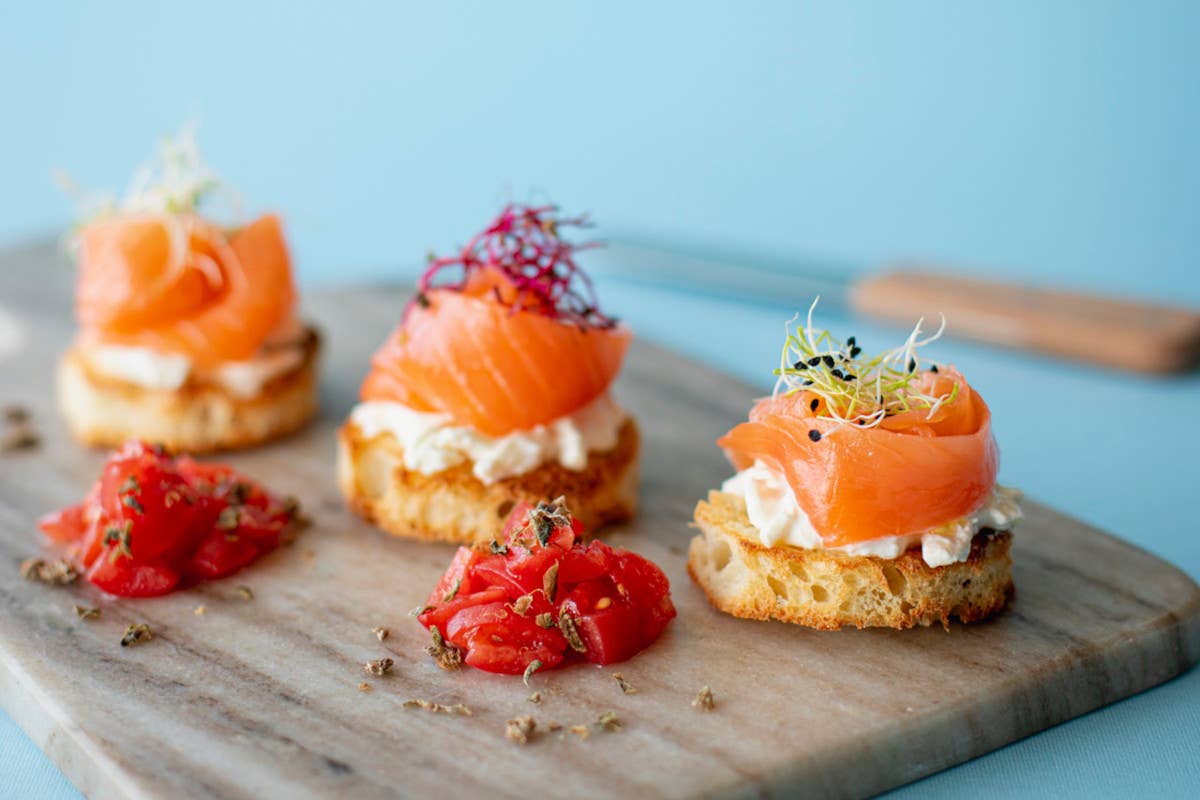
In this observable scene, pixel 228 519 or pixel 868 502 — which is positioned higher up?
pixel 868 502

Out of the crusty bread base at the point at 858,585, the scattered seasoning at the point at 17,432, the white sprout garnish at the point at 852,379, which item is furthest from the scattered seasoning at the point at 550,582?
the scattered seasoning at the point at 17,432

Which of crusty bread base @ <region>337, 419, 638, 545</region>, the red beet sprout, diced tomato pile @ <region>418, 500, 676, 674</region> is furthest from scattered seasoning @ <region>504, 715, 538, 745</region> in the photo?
the red beet sprout

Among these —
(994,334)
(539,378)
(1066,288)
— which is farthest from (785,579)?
(1066,288)

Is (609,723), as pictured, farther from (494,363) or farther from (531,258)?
(531,258)

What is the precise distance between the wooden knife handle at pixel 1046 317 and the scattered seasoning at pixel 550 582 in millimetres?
3501

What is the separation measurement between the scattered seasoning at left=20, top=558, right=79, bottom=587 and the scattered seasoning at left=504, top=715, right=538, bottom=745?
1.70 metres

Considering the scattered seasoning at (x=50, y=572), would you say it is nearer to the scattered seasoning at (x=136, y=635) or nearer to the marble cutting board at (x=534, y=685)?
the marble cutting board at (x=534, y=685)

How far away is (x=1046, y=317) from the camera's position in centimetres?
680

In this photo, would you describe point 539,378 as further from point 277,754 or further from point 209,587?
point 277,754

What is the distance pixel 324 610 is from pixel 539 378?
103cm

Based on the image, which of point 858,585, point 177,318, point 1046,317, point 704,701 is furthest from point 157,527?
point 1046,317

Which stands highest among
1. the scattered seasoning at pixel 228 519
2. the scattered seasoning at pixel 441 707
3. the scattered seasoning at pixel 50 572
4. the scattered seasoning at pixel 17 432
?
the scattered seasoning at pixel 228 519

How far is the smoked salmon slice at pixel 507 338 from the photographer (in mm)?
4602

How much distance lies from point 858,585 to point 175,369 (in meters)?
2.89
